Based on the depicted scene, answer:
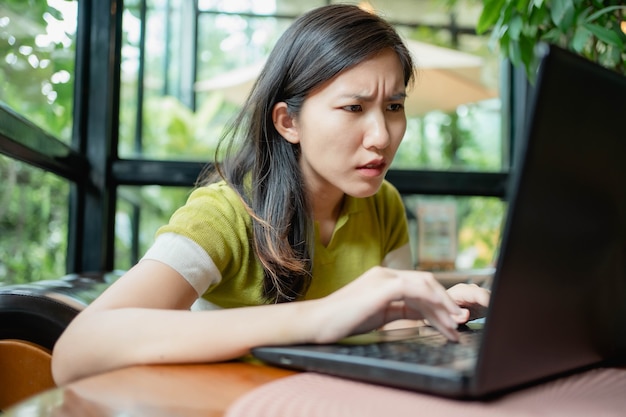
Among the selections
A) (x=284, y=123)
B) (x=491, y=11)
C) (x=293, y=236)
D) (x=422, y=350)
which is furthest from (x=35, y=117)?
(x=422, y=350)

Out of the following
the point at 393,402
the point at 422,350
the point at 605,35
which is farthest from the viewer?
the point at 605,35

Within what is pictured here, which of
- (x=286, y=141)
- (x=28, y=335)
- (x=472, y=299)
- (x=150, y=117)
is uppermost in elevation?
(x=150, y=117)

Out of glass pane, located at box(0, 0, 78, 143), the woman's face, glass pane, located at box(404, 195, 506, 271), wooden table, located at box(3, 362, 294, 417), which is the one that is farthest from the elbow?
glass pane, located at box(404, 195, 506, 271)

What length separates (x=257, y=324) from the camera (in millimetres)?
747

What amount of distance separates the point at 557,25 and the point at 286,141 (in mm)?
721

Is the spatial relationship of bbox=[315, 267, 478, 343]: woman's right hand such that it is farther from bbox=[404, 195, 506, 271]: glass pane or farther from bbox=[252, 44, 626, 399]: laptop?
bbox=[404, 195, 506, 271]: glass pane

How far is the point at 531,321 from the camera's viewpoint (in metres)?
0.60

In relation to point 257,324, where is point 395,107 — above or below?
above

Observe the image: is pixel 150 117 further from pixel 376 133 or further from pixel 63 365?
pixel 63 365

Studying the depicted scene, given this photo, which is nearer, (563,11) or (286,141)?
(286,141)

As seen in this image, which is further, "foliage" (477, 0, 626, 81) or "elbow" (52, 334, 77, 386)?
"foliage" (477, 0, 626, 81)

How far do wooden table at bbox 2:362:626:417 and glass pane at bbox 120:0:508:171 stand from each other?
6.28ft

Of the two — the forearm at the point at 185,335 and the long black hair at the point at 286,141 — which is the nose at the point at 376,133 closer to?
the long black hair at the point at 286,141

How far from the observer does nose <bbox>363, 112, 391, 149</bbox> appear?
4.06 ft
